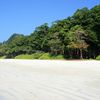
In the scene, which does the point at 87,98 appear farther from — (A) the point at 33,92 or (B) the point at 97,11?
(B) the point at 97,11

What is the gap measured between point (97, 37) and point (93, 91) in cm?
3489

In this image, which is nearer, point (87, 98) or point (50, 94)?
point (87, 98)

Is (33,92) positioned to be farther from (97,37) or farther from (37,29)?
(37,29)

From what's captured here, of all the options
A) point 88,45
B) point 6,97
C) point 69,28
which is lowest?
point 6,97

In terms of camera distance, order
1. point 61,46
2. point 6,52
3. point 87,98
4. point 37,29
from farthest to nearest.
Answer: point 6,52 → point 37,29 → point 61,46 → point 87,98

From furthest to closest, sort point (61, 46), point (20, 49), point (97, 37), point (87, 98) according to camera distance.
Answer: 1. point (20, 49)
2. point (61, 46)
3. point (97, 37)
4. point (87, 98)

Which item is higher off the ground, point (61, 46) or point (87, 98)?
point (61, 46)

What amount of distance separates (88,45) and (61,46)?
6.15m

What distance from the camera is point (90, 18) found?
44906 mm

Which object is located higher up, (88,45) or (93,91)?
(88,45)

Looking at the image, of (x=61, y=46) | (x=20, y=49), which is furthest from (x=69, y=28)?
(x=20, y=49)

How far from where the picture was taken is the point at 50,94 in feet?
28.3

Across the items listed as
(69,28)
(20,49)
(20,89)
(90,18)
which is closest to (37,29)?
(20,49)

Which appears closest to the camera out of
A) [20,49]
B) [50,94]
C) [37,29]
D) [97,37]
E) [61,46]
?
[50,94]
